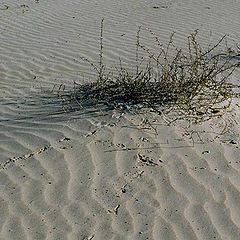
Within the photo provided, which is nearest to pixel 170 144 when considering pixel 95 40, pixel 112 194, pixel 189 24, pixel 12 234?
pixel 112 194

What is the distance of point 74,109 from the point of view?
15.5ft

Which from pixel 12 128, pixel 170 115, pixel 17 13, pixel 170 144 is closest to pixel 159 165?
pixel 170 144

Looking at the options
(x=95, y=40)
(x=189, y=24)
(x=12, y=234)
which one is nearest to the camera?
(x=12, y=234)

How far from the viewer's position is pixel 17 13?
10.6 m

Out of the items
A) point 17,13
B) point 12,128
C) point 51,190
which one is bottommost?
point 17,13

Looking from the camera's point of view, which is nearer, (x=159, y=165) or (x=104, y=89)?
(x=159, y=165)

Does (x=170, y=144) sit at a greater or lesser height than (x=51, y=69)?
greater

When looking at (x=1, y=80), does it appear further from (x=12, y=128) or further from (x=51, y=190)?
(x=51, y=190)

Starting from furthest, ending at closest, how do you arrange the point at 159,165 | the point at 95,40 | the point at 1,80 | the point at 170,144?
1. the point at 95,40
2. the point at 1,80
3. the point at 170,144
4. the point at 159,165

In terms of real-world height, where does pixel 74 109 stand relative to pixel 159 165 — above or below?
below

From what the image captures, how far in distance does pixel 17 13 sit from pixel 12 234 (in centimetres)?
835

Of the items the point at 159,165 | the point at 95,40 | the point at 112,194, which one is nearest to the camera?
the point at 112,194

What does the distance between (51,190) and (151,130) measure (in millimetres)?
1152

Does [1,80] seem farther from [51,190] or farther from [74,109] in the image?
[51,190]
